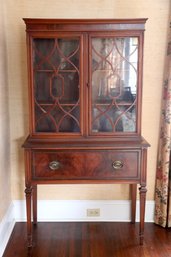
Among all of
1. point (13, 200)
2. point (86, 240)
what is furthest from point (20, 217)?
point (86, 240)

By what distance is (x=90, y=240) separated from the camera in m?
2.50

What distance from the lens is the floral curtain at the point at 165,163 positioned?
251 centimetres

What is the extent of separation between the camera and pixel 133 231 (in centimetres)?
264

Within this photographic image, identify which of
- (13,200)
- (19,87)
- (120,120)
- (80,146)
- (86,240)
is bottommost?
(86,240)

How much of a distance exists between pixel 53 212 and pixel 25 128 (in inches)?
33.0

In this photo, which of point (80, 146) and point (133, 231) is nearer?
point (80, 146)

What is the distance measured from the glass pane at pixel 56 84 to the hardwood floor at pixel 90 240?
94 cm

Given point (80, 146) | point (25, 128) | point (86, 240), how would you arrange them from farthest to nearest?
point (25, 128), point (86, 240), point (80, 146)

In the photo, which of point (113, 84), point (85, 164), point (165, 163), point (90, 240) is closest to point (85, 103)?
point (113, 84)

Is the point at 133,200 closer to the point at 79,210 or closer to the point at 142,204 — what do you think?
the point at 142,204

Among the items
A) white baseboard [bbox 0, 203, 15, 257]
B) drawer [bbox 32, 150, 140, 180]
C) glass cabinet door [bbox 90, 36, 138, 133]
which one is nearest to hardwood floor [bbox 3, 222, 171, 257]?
white baseboard [bbox 0, 203, 15, 257]

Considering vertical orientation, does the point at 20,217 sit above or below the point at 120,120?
below

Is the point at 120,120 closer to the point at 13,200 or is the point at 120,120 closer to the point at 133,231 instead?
the point at 133,231

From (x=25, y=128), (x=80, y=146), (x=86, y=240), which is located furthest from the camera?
(x=25, y=128)
